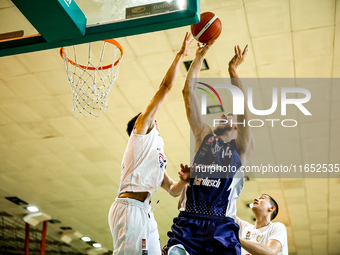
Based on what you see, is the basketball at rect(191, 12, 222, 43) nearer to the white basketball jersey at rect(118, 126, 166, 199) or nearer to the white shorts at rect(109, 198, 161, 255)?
the white basketball jersey at rect(118, 126, 166, 199)

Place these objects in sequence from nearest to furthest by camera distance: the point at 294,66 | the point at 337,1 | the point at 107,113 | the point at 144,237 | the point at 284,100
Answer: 1. the point at 144,237
2. the point at 337,1
3. the point at 294,66
4. the point at 284,100
5. the point at 107,113

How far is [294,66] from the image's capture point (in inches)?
260

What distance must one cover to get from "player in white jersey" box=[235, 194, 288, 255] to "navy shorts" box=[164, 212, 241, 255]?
2.62ft

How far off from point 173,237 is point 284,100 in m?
4.53

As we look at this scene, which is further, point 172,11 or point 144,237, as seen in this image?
point 144,237

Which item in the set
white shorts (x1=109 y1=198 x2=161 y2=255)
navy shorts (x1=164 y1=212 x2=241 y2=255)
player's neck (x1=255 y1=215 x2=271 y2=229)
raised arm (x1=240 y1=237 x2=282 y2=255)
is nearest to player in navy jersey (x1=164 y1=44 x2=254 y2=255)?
navy shorts (x1=164 y1=212 x2=241 y2=255)

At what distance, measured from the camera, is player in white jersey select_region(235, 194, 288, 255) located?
4.29 metres

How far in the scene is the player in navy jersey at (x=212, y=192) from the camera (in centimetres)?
326

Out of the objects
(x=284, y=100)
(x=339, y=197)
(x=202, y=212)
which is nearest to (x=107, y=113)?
(x=284, y=100)

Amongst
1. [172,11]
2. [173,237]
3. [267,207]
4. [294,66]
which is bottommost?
[173,237]

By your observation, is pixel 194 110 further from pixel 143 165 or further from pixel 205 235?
pixel 205 235

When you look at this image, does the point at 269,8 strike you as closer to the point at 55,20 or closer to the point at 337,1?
the point at 337,1

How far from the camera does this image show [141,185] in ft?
13.6

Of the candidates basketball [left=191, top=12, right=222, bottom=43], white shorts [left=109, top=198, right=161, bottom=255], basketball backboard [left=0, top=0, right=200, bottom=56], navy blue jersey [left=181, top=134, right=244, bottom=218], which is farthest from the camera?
basketball [left=191, top=12, right=222, bottom=43]
